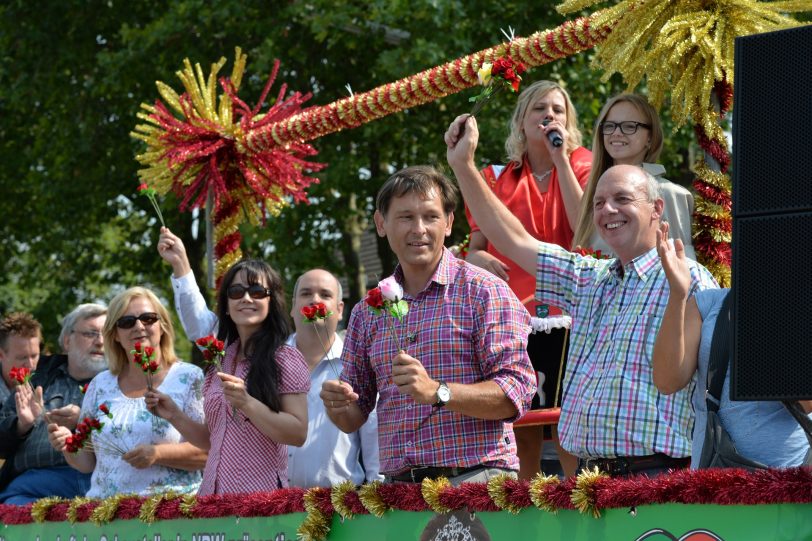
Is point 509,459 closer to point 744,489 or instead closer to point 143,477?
point 744,489

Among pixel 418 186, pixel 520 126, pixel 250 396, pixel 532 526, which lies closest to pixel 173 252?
pixel 250 396

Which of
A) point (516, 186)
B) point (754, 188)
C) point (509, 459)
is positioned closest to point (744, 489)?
point (754, 188)

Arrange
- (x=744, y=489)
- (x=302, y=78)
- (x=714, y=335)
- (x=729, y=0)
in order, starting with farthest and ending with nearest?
(x=302, y=78)
(x=729, y=0)
(x=714, y=335)
(x=744, y=489)

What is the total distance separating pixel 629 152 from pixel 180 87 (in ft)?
36.7

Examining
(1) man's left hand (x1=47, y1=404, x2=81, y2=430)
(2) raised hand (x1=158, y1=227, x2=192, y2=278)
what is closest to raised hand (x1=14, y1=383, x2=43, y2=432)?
(1) man's left hand (x1=47, y1=404, x2=81, y2=430)

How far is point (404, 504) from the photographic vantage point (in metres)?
3.97

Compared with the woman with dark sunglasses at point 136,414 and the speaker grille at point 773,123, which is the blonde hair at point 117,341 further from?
the speaker grille at point 773,123

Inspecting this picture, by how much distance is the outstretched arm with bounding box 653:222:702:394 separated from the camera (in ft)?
11.0

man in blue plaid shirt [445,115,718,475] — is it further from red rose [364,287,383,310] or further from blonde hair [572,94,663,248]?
blonde hair [572,94,663,248]

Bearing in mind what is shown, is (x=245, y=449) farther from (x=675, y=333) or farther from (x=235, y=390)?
(x=675, y=333)

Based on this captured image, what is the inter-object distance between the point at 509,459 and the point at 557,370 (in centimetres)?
115

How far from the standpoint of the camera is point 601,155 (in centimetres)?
491

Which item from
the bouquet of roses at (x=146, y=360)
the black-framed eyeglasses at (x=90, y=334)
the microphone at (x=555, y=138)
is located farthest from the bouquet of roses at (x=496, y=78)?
the black-framed eyeglasses at (x=90, y=334)

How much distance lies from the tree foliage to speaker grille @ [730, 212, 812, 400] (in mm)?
9716
